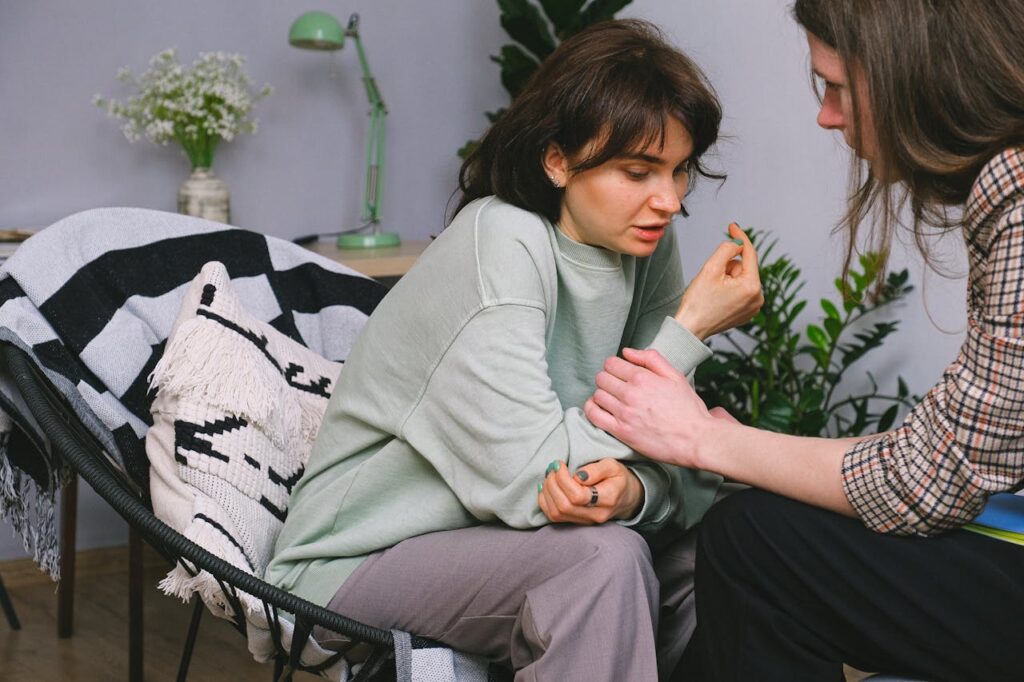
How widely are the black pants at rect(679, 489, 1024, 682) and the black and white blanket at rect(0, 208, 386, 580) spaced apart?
29.5 inches

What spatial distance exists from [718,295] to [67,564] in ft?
5.42

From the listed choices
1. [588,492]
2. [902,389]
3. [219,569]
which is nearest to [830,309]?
[902,389]

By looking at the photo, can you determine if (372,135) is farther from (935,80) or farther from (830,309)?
(935,80)

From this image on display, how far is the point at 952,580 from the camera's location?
3.18 ft

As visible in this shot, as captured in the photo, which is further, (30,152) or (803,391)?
(30,152)

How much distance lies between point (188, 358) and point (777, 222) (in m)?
1.68

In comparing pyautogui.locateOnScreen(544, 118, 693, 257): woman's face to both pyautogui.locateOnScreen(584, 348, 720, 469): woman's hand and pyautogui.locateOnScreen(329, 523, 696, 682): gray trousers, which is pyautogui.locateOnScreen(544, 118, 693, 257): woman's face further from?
pyautogui.locateOnScreen(329, 523, 696, 682): gray trousers

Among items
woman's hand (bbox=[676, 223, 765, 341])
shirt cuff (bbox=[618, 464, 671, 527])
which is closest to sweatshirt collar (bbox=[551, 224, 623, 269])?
woman's hand (bbox=[676, 223, 765, 341])

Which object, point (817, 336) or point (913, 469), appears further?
point (817, 336)

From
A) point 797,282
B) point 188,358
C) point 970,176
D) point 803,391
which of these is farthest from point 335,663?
point 797,282

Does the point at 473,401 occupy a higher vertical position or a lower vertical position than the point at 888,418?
higher

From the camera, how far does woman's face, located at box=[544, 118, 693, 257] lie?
1184 millimetres

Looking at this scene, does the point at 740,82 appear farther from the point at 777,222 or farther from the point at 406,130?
the point at 406,130

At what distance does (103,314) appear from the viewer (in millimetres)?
1460
